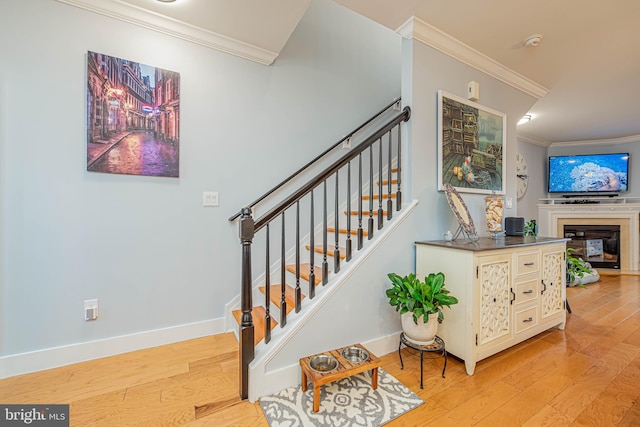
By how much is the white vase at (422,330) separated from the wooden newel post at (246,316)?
1.01 meters

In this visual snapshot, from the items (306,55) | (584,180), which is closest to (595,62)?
(306,55)

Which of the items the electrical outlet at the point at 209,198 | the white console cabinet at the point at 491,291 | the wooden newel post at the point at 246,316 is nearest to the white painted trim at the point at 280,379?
the wooden newel post at the point at 246,316

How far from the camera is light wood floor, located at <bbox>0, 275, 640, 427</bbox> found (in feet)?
4.62

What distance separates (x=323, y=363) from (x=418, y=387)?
60cm

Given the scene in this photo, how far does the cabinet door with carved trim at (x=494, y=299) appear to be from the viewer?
6.06 ft

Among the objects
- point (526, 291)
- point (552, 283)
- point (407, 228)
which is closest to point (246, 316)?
point (407, 228)

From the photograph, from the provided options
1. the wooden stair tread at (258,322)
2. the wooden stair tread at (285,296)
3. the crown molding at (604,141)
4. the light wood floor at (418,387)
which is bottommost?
the light wood floor at (418,387)

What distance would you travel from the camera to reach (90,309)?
193 cm

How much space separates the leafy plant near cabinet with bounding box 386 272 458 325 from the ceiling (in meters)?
1.95

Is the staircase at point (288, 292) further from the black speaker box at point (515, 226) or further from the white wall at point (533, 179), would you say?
the white wall at point (533, 179)

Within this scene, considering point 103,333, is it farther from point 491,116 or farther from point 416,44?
point 491,116

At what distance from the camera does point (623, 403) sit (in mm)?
1526

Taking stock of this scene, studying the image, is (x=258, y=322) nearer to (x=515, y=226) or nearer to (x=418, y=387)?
(x=418, y=387)

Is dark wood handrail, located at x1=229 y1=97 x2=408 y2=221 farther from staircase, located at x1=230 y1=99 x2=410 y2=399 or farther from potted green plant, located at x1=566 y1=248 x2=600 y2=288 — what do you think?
potted green plant, located at x1=566 y1=248 x2=600 y2=288
